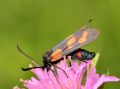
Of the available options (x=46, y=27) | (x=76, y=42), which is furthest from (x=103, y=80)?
(x=46, y=27)

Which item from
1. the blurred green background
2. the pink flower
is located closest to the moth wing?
the pink flower

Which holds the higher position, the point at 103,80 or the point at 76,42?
the point at 76,42

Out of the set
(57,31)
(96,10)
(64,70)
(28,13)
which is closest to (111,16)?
(96,10)

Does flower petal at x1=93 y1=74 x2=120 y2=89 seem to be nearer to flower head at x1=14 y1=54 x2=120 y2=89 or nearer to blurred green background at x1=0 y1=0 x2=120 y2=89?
flower head at x1=14 y1=54 x2=120 y2=89

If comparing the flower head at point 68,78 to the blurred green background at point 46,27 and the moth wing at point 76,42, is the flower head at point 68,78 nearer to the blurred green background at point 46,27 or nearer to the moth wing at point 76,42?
the moth wing at point 76,42

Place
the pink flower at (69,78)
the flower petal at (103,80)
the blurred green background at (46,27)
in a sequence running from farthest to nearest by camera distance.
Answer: the blurred green background at (46,27) → the pink flower at (69,78) → the flower petal at (103,80)

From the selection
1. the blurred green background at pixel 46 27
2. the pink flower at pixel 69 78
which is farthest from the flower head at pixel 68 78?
the blurred green background at pixel 46 27

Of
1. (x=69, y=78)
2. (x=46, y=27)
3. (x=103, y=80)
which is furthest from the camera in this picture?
(x=46, y=27)

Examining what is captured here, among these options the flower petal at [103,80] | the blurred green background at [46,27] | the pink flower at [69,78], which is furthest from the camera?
the blurred green background at [46,27]

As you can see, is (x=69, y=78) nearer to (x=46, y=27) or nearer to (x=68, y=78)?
(x=68, y=78)
